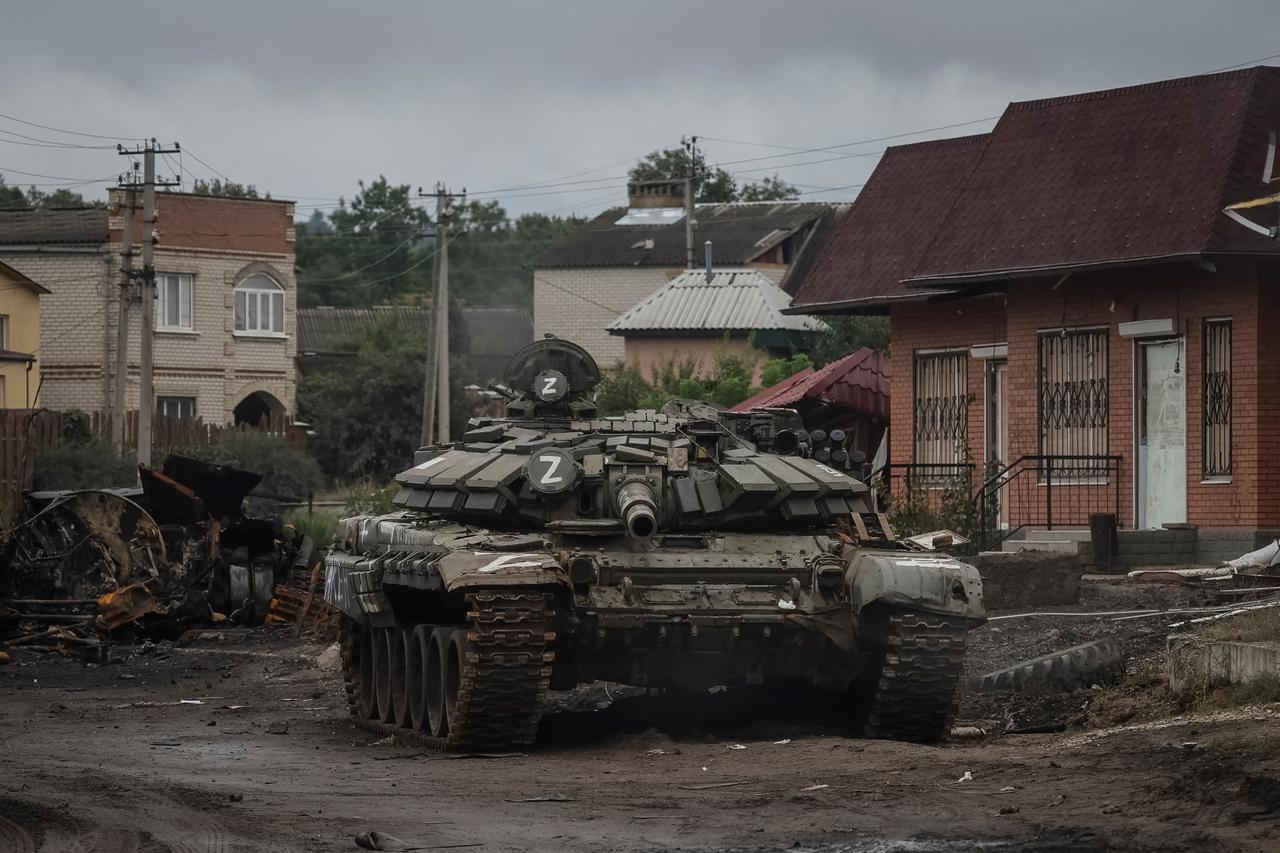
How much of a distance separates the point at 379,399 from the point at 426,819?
4190 centimetres

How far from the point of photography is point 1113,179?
2206 cm

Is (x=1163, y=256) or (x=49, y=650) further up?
(x=1163, y=256)

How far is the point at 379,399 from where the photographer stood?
50.8 metres

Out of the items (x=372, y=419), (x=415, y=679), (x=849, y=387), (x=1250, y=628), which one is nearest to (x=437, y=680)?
(x=415, y=679)

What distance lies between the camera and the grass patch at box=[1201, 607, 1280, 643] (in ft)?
42.7

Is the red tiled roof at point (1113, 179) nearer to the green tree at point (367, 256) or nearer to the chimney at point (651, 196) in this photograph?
the chimney at point (651, 196)

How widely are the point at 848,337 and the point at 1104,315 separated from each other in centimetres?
1708

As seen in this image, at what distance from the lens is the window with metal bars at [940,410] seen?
24.9 m

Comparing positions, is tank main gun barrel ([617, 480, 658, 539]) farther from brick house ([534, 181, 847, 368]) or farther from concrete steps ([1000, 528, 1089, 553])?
brick house ([534, 181, 847, 368])

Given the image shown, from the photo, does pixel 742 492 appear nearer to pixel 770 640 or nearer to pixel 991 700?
pixel 770 640

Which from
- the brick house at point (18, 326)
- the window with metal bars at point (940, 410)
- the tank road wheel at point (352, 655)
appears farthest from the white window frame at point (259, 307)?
the tank road wheel at point (352, 655)

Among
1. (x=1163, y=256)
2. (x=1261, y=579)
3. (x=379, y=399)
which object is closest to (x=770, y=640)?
(x=1261, y=579)

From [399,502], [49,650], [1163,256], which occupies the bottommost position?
[49,650]

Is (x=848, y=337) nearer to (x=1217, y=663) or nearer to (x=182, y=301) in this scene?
(x=182, y=301)
